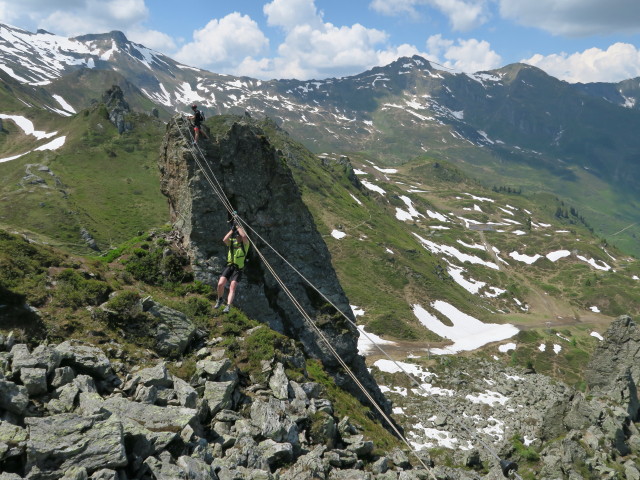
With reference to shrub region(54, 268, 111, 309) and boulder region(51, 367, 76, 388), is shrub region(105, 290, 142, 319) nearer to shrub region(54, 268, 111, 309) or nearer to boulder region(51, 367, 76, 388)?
shrub region(54, 268, 111, 309)

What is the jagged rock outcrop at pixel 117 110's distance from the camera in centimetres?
16200

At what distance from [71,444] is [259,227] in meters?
19.6

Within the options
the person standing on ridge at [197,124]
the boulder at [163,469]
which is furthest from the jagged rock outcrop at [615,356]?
the boulder at [163,469]

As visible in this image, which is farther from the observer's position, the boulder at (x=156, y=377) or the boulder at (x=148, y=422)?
the boulder at (x=156, y=377)

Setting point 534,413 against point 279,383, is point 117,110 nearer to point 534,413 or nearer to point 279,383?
point 534,413

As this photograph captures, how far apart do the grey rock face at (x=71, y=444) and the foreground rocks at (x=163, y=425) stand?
0.02 meters

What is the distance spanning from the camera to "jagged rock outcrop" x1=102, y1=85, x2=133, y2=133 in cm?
16200

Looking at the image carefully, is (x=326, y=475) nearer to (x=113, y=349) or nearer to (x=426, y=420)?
(x=113, y=349)

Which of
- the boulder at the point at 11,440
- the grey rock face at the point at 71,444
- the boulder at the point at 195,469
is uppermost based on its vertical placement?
the boulder at the point at 11,440

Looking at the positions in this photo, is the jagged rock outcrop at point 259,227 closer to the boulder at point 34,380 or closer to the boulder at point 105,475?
the boulder at point 34,380

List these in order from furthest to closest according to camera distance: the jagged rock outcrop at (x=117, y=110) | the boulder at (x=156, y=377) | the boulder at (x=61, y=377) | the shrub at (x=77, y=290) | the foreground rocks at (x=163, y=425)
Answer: the jagged rock outcrop at (x=117, y=110) → the shrub at (x=77, y=290) → the boulder at (x=156, y=377) → the boulder at (x=61, y=377) → the foreground rocks at (x=163, y=425)

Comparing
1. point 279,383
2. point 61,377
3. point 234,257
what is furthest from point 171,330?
point 61,377

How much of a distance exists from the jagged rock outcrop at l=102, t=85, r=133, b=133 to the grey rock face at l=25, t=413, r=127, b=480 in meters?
177

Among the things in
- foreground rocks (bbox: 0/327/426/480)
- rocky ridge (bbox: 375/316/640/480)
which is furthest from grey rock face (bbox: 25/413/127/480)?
rocky ridge (bbox: 375/316/640/480)
